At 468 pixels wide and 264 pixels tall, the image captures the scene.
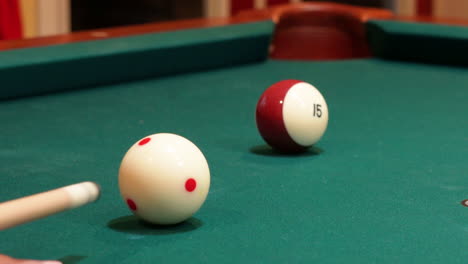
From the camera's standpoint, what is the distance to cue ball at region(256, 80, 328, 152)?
2324 millimetres

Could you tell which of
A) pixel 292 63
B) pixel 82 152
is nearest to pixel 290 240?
pixel 82 152

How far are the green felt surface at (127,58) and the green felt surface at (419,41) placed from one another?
60 centimetres

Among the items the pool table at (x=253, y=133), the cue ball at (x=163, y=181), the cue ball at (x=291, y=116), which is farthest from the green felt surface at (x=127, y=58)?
the cue ball at (x=163, y=181)

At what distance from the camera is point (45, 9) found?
5.19 meters

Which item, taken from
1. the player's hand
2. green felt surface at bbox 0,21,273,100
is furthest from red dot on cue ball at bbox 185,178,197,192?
green felt surface at bbox 0,21,273,100

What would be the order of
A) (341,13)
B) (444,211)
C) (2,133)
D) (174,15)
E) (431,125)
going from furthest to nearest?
(174,15) < (341,13) < (431,125) < (2,133) < (444,211)

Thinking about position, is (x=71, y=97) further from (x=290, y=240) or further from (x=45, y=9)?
(x=45, y=9)

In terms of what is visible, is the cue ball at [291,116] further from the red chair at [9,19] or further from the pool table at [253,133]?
the red chair at [9,19]

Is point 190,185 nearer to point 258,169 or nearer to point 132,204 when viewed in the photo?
point 132,204

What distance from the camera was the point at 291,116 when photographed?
7.62 feet

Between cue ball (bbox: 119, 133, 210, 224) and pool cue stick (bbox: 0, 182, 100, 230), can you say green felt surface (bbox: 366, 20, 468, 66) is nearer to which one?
cue ball (bbox: 119, 133, 210, 224)

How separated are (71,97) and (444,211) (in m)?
1.83

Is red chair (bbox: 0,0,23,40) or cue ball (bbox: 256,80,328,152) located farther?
red chair (bbox: 0,0,23,40)

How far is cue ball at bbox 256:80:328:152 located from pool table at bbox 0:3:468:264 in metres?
0.06
